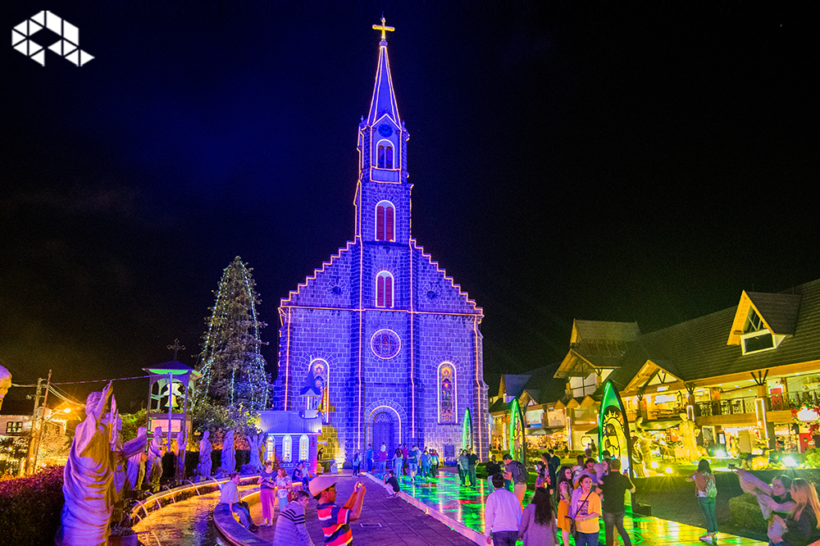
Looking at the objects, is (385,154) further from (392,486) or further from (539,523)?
(539,523)

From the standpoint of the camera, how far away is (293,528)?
786 centimetres

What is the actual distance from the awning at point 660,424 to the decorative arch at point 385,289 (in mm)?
16983

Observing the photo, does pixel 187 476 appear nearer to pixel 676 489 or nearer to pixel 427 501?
pixel 427 501

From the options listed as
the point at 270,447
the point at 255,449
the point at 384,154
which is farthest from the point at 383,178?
the point at 255,449

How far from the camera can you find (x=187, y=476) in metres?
25.1

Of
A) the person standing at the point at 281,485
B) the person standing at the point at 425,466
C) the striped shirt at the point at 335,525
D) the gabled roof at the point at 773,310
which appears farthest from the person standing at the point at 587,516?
the gabled roof at the point at 773,310

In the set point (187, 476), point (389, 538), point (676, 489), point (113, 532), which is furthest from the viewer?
point (187, 476)

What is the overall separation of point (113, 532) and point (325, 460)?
26705mm

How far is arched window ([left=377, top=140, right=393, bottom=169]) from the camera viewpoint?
141ft

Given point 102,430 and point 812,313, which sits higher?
point 812,313

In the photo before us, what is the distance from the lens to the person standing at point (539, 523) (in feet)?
25.2

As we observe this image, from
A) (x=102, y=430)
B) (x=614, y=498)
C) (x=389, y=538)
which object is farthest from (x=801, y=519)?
(x=102, y=430)

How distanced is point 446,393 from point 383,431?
488cm

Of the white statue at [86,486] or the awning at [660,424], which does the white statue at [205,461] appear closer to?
the white statue at [86,486]
